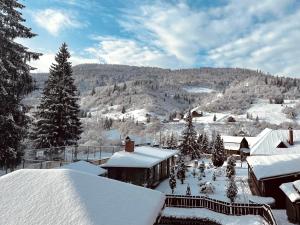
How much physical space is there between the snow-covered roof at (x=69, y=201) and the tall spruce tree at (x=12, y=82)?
15492 mm

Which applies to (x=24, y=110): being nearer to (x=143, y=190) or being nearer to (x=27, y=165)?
(x=27, y=165)

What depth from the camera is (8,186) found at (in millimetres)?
11031

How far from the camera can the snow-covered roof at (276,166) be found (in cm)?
2734

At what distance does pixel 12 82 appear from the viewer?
27.1 metres

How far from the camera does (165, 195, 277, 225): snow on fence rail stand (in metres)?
23.1

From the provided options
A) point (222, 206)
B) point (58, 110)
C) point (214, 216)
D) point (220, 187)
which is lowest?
point (214, 216)

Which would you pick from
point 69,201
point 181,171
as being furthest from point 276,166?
point 69,201

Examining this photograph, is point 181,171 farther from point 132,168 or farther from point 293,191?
point 293,191

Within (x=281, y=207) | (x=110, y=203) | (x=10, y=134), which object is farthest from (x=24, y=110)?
Answer: (x=281, y=207)

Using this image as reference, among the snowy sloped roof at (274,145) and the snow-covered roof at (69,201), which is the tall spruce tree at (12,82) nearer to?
the snow-covered roof at (69,201)

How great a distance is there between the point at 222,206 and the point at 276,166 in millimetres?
7270

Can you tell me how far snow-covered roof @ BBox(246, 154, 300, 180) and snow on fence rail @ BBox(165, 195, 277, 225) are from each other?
4180mm

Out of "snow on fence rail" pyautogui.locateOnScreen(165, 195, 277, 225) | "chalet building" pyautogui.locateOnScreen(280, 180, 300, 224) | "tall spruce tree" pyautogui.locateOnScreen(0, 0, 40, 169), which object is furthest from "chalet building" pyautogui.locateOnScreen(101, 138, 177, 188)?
"chalet building" pyautogui.locateOnScreen(280, 180, 300, 224)

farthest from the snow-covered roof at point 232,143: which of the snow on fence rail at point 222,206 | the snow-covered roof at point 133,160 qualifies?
the snow on fence rail at point 222,206
